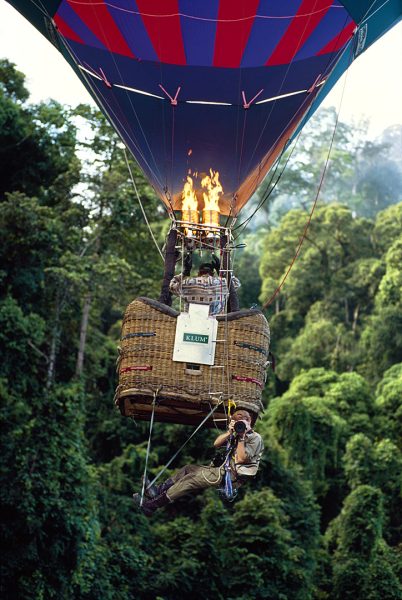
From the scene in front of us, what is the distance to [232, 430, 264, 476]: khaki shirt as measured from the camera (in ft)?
24.8

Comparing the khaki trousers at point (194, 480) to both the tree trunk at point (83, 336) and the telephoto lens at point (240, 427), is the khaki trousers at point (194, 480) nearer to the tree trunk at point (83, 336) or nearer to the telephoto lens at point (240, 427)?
the telephoto lens at point (240, 427)

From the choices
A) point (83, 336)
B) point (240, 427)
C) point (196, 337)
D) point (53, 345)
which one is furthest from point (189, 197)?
point (83, 336)

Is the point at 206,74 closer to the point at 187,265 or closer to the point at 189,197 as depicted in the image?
the point at 189,197

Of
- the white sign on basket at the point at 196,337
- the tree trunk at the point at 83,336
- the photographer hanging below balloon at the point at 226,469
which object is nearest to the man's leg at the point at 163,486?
the photographer hanging below balloon at the point at 226,469

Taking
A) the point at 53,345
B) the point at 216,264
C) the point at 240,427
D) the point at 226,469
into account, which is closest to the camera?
the point at 240,427

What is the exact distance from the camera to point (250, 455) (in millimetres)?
7578

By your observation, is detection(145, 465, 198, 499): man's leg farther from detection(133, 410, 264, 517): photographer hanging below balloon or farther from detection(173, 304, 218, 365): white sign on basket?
detection(173, 304, 218, 365): white sign on basket

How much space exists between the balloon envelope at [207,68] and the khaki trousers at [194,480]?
6.74 ft

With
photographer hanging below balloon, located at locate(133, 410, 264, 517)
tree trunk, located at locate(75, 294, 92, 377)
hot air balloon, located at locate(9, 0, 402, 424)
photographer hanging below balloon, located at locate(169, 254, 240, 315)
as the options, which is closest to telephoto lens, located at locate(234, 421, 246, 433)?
photographer hanging below balloon, located at locate(133, 410, 264, 517)

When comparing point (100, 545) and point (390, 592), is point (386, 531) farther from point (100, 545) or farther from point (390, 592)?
point (100, 545)

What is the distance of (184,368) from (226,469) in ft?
2.20

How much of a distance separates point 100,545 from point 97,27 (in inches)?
364

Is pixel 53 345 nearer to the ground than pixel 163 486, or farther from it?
farther from it

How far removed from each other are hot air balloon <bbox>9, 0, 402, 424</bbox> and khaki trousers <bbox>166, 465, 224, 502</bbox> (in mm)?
1533
